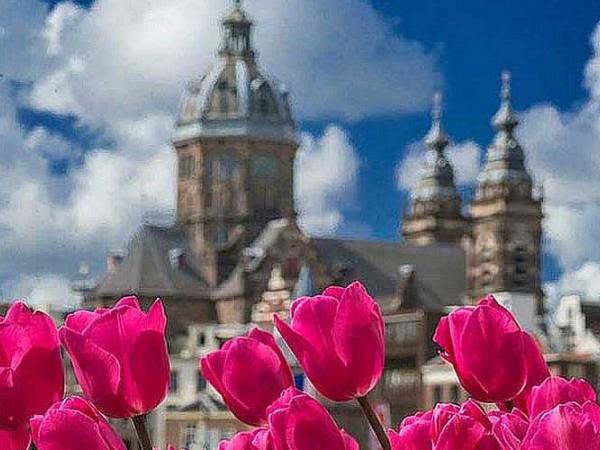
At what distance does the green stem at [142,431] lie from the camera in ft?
4.19

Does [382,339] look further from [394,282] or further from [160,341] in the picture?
[394,282]

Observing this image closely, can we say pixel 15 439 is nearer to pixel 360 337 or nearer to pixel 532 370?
pixel 360 337

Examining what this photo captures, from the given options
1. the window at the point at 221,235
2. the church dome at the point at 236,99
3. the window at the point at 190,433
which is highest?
the church dome at the point at 236,99

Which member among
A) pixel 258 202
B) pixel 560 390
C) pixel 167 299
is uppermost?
pixel 258 202

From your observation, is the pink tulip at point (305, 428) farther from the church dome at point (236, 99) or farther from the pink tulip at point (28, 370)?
the church dome at point (236, 99)

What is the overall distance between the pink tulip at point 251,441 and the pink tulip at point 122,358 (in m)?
0.07

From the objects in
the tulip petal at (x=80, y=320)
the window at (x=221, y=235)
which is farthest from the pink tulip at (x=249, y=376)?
the window at (x=221, y=235)

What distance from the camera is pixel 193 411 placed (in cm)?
4781

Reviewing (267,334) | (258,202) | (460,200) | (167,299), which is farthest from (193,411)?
(267,334)

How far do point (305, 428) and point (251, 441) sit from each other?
9 centimetres

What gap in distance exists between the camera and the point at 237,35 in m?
64.8

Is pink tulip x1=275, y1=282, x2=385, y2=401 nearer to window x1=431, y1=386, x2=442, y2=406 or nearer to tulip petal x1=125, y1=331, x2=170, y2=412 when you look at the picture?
tulip petal x1=125, y1=331, x2=170, y2=412

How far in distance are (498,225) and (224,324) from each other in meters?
11.0

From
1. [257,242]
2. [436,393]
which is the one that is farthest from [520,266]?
[436,393]
